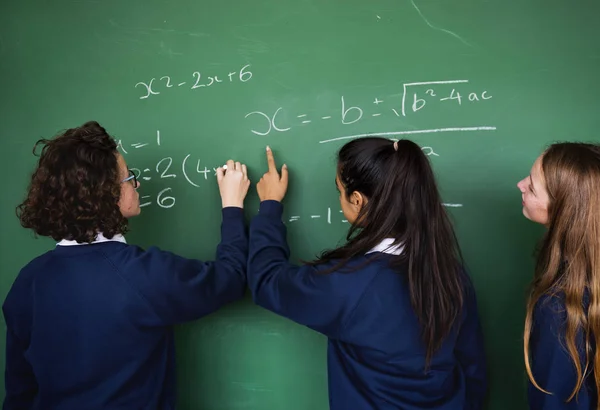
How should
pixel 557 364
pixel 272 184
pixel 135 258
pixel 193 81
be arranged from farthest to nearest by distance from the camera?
pixel 193 81 < pixel 272 184 < pixel 135 258 < pixel 557 364

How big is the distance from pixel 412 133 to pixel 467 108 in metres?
0.17

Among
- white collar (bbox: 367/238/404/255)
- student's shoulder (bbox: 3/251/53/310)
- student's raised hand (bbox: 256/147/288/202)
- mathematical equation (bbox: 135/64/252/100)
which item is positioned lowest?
student's shoulder (bbox: 3/251/53/310)

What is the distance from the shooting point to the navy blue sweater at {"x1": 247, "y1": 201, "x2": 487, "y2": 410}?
1.02m

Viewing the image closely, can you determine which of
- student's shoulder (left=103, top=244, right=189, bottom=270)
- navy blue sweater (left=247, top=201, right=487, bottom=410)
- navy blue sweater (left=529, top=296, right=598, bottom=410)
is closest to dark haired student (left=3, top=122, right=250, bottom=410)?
student's shoulder (left=103, top=244, right=189, bottom=270)

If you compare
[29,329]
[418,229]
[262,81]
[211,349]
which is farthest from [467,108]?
[29,329]

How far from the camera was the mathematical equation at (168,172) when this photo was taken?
145cm

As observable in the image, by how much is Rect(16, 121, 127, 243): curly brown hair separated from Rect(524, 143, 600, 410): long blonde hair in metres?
0.98

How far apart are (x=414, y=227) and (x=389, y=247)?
0.07m

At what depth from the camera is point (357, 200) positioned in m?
1.10

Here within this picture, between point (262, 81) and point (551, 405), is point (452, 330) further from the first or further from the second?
point (262, 81)

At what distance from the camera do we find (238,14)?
4.73ft

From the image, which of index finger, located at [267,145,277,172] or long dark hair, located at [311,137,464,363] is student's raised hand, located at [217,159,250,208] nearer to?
index finger, located at [267,145,277,172]

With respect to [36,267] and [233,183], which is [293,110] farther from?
[36,267]

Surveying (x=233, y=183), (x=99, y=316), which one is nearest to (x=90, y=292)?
(x=99, y=316)
